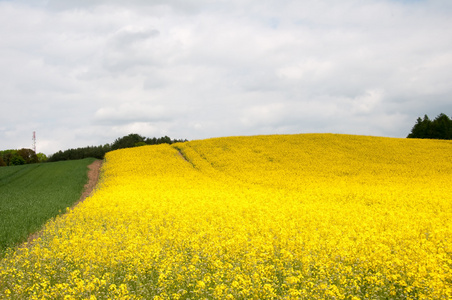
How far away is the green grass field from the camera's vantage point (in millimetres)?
15434

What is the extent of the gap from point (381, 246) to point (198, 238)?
4.93m

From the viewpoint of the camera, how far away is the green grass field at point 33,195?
50.6ft

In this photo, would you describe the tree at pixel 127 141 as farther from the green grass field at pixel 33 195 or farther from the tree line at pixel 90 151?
the green grass field at pixel 33 195

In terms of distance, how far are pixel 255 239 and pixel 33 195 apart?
23.0 meters

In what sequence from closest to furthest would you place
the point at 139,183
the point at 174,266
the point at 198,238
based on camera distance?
the point at 174,266 < the point at 198,238 < the point at 139,183

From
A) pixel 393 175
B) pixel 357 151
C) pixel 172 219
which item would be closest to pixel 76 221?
pixel 172 219

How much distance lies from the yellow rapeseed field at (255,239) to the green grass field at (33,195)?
133 cm

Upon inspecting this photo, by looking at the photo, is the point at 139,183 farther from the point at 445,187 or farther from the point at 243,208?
the point at 445,187

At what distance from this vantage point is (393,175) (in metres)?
31.6

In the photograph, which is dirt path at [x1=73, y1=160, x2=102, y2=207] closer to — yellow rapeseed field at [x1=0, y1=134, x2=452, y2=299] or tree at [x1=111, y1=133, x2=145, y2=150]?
yellow rapeseed field at [x1=0, y1=134, x2=452, y2=299]

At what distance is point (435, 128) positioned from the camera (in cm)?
6469

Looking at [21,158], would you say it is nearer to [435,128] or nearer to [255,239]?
[255,239]

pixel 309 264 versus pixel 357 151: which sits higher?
pixel 357 151

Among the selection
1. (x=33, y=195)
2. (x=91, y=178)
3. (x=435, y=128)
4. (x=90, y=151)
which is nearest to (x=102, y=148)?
(x=90, y=151)
